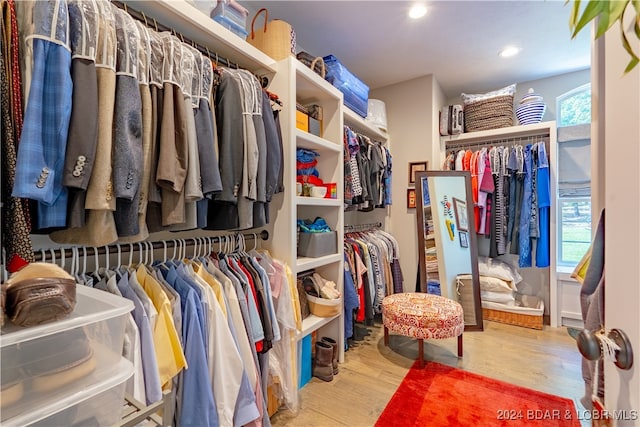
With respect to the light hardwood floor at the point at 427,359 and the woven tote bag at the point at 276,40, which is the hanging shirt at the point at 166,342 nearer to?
the light hardwood floor at the point at 427,359

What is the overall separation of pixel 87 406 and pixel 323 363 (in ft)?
5.39

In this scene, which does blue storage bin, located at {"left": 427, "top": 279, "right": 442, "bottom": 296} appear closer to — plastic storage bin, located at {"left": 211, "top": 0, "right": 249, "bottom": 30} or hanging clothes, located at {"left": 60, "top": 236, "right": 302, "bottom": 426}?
hanging clothes, located at {"left": 60, "top": 236, "right": 302, "bottom": 426}

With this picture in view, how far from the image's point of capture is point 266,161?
147cm

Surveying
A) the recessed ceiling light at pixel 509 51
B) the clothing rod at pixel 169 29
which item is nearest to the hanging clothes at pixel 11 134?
the clothing rod at pixel 169 29

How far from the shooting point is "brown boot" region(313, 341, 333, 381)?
6.63 feet

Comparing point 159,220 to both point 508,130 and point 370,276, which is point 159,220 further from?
point 508,130

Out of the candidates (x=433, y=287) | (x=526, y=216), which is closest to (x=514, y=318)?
(x=433, y=287)

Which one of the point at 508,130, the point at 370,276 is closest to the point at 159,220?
the point at 370,276

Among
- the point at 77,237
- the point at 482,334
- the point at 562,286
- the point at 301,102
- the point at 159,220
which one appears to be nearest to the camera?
the point at 77,237

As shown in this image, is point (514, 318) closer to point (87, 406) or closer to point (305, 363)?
point (305, 363)

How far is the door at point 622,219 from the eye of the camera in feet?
1.72

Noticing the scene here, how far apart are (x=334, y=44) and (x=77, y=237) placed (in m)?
2.45

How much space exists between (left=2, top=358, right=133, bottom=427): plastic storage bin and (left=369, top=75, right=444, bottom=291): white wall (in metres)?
3.04

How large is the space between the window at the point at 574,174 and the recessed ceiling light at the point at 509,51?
952 mm
